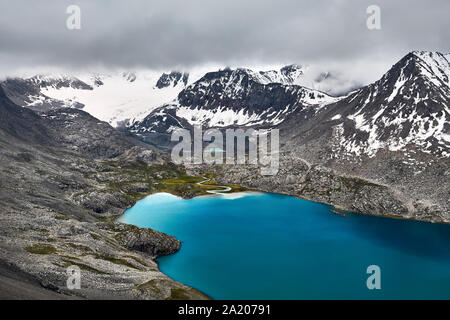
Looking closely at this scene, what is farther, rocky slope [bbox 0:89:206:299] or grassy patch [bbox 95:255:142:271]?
grassy patch [bbox 95:255:142:271]

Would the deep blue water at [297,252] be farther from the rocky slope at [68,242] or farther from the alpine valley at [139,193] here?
the alpine valley at [139,193]

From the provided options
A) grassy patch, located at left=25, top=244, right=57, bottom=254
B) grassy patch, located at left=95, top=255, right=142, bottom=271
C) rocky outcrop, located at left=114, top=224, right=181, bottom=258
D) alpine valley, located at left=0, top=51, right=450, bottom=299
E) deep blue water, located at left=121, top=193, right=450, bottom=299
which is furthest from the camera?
rocky outcrop, located at left=114, top=224, right=181, bottom=258

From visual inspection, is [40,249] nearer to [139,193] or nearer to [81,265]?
[81,265]

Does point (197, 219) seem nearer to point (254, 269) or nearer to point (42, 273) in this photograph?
point (254, 269)

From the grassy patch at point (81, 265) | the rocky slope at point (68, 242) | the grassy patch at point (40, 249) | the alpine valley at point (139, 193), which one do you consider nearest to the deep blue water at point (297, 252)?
the rocky slope at point (68, 242)

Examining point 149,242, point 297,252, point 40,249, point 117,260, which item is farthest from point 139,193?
point 297,252

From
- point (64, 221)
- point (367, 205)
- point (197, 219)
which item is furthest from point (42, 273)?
point (367, 205)

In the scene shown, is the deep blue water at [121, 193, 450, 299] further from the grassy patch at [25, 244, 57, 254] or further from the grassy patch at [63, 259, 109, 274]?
the grassy patch at [25, 244, 57, 254]

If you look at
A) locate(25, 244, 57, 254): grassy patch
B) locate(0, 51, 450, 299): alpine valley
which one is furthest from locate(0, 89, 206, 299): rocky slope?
locate(0, 51, 450, 299): alpine valley
